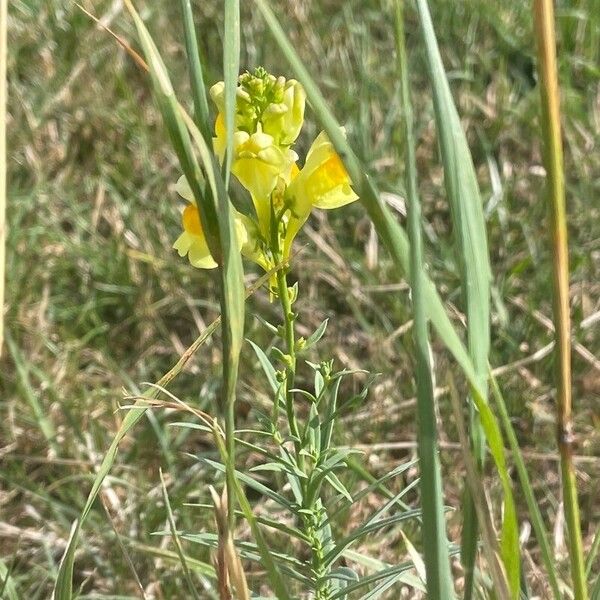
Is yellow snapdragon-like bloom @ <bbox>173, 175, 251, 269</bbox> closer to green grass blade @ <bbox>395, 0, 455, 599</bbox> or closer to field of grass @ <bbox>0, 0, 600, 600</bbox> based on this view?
green grass blade @ <bbox>395, 0, 455, 599</bbox>

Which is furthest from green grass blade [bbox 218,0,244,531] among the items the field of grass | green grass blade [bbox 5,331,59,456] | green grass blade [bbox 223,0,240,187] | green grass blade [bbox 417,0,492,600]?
green grass blade [bbox 5,331,59,456]

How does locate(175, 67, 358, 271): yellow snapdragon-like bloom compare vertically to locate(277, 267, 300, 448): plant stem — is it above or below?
above

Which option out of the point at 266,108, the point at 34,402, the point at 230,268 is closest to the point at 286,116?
the point at 266,108

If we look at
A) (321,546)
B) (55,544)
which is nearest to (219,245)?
(321,546)

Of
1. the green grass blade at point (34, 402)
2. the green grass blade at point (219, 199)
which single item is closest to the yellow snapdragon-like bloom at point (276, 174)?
the green grass blade at point (219, 199)

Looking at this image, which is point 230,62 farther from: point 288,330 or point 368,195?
point 288,330

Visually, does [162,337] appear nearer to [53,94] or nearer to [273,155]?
[53,94]

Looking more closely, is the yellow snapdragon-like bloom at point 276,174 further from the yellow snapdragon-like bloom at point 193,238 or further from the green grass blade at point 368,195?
the green grass blade at point 368,195
